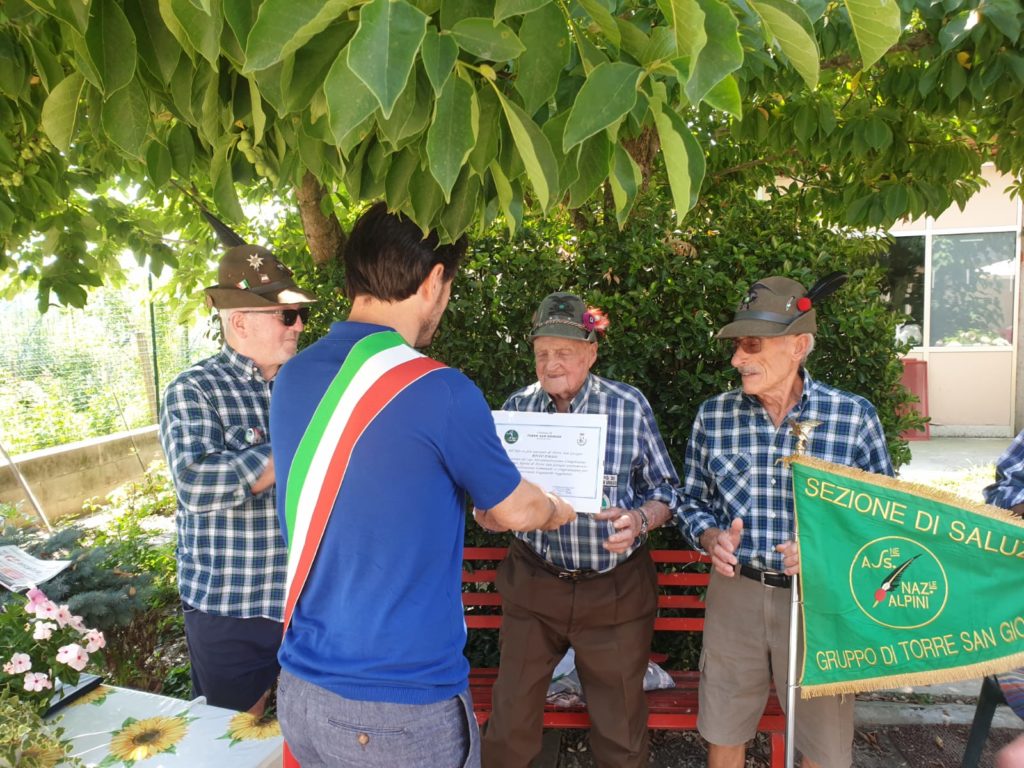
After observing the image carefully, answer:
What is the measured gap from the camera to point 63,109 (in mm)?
1353

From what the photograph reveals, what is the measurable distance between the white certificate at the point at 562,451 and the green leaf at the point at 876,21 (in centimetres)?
179

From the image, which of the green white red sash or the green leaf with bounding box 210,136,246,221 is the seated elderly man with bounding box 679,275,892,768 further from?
the green leaf with bounding box 210,136,246,221

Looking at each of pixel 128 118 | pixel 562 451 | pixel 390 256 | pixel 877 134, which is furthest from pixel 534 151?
pixel 877 134

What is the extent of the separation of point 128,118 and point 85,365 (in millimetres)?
8168

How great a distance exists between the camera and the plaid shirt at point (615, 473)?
284 cm

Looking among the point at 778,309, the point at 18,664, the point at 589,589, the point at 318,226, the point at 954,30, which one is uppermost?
the point at 954,30

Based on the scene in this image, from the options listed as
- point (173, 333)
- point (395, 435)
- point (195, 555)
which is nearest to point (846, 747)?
point (395, 435)

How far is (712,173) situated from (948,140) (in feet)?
4.88

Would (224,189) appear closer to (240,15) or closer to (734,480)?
(240,15)

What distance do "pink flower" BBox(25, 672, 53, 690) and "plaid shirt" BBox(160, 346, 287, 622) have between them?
24.2 inches

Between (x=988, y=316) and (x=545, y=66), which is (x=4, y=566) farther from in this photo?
(x=988, y=316)

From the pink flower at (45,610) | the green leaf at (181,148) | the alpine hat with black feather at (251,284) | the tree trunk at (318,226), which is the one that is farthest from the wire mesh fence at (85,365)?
the green leaf at (181,148)

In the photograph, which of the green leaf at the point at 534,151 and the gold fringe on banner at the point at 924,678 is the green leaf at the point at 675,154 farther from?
the gold fringe on banner at the point at 924,678

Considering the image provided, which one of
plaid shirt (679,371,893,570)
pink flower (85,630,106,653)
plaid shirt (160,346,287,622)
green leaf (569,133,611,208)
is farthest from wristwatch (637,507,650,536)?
pink flower (85,630,106,653)
